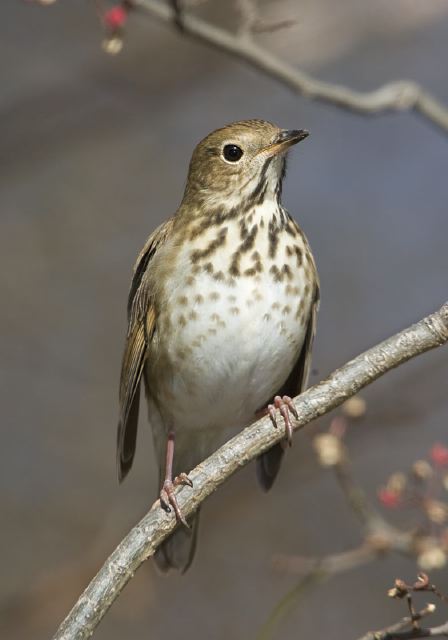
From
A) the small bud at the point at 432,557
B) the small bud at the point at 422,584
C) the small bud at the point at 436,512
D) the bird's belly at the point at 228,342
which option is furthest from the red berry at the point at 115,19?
the small bud at the point at 422,584

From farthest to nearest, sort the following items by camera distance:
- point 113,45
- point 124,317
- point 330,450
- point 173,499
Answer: point 124,317, point 113,45, point 330,450, point 173,499

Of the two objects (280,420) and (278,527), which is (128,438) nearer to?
(280,420)

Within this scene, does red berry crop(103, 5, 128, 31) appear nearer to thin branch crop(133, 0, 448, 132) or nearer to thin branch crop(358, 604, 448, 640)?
thin branch crop(133, 0, 448, 132)

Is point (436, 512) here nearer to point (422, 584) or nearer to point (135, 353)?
point (422, 584)

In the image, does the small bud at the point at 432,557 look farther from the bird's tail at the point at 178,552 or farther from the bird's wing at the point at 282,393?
the bird's tail at the point at 178,552

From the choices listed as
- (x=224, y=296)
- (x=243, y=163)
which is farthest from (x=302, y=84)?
(x=224, y=296)

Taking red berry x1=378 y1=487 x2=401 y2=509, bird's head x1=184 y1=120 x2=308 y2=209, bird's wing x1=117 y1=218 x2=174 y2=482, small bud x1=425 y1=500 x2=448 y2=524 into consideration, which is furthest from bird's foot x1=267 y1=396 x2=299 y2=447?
bird's head x1=184 y1=120 x2=308 y2=209
